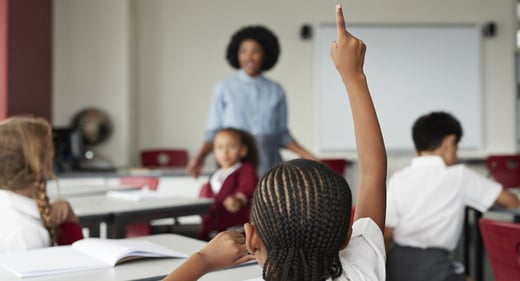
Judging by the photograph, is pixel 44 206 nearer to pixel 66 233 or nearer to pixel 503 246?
pixel 66 233

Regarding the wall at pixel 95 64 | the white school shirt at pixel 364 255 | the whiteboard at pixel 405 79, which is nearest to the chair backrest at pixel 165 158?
the wall at pixel 95 64

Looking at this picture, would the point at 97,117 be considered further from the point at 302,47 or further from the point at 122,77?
the point at 302,47

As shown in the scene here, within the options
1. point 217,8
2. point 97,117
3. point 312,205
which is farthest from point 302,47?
point 312,205

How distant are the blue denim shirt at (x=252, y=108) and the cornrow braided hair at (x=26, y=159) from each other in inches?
72.3

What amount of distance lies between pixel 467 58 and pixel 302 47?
1715 mm

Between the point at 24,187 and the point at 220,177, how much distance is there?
151cm

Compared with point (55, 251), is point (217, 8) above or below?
above

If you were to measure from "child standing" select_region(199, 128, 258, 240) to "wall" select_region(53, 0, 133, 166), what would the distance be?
3003 mm

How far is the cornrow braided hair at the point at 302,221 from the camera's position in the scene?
950 mm

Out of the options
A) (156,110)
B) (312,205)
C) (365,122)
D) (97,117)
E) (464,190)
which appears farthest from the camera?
(156,110)

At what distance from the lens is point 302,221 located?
95 centimetres

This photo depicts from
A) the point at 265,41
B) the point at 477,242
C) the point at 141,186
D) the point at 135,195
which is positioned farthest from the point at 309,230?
the point at 265,41

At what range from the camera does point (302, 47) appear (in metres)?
6.80

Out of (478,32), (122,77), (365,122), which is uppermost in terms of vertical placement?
(478,32)
